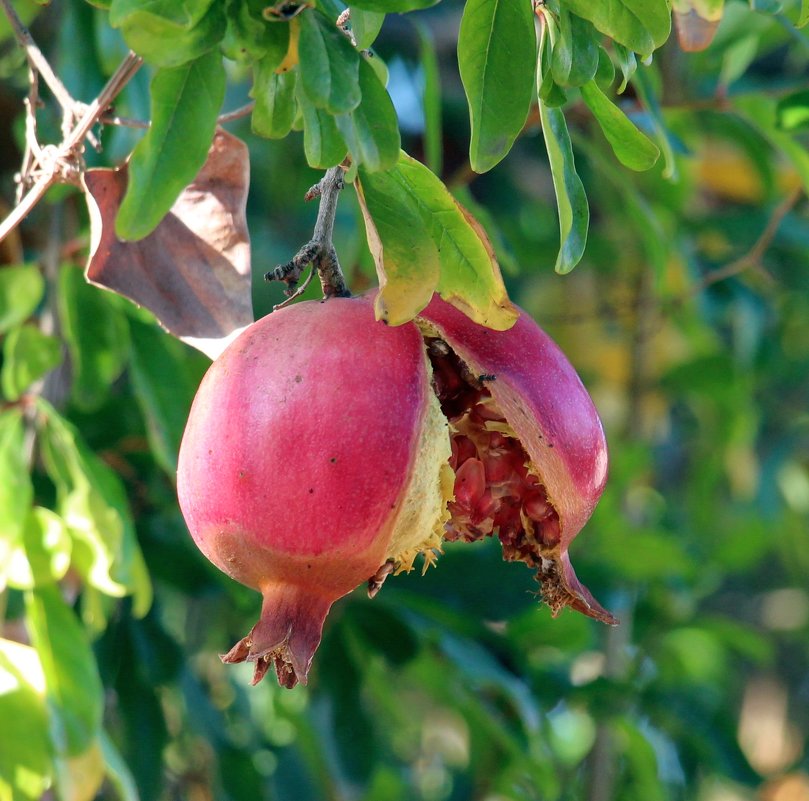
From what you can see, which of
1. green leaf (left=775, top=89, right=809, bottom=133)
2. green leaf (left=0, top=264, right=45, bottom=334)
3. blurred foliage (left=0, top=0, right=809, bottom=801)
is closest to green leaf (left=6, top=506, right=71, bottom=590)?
blurred foliage (left=0, top=0, right=809, bottom=801)

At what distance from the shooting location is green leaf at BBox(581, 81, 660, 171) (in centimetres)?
83

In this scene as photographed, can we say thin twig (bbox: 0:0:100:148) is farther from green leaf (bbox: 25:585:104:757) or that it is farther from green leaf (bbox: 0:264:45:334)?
green leaf (bbox: 25:585:104:757)

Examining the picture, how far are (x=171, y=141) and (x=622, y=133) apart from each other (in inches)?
12.3

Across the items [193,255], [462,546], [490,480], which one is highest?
[193,255]

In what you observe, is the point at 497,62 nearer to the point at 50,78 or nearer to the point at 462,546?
the point at 50,78

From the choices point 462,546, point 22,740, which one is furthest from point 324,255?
point 462,546

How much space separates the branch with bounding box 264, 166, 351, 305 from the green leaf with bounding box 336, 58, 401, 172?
6cm

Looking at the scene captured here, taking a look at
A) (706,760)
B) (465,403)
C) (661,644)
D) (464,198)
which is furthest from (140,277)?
(661,644)

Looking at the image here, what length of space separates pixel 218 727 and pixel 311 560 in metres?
1.19

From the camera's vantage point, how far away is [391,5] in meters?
0.72

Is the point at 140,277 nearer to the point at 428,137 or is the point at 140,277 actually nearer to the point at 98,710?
the point at 98,710

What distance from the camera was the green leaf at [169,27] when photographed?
0.66 m

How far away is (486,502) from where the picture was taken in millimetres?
856

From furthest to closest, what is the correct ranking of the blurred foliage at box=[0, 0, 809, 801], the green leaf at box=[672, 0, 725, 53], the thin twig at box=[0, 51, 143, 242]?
1. the blurred foliage at box=[0, 0, 809, 801]
2. the green leaf at box=[672, 0, 725, 53]
3. the thin twig at box=[0, 51, 143, 242]
